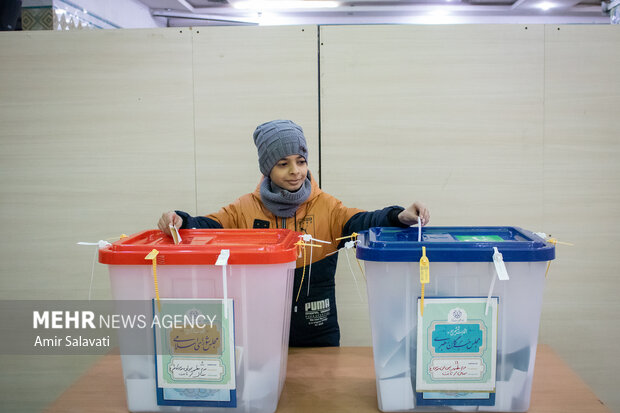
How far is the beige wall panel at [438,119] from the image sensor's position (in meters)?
1.84

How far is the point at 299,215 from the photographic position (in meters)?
1.35

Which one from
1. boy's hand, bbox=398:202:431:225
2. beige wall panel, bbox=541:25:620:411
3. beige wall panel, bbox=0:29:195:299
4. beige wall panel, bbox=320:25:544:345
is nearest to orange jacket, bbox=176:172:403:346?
boy's hand, bbox=398:202:431:225

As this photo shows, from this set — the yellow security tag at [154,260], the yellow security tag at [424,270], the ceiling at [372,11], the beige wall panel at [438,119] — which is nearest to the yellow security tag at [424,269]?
the yellow security tag at [424,270]

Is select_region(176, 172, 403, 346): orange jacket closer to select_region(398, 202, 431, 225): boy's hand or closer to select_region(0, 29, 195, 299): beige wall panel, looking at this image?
select_region(398, 202, 431, 225): boy's hand

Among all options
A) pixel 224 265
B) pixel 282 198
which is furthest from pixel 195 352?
pixel 282 198

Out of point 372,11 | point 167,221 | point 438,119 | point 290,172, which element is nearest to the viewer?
point 167,221

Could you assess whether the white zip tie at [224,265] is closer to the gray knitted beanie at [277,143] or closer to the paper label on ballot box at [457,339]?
the paper label on ballot box at [457,339]

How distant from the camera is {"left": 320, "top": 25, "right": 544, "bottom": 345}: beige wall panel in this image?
184 cm

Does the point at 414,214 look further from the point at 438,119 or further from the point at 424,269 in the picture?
the point at 438,119

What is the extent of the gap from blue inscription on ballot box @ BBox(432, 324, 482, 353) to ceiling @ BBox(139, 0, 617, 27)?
3261 mm

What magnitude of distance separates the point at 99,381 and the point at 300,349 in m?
0.43

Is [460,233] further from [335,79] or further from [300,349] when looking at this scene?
[335,79]

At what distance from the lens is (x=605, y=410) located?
31.0 inches

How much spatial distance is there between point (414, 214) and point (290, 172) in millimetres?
388
